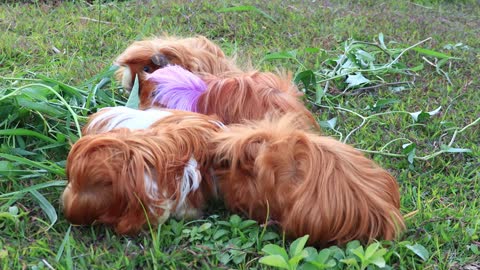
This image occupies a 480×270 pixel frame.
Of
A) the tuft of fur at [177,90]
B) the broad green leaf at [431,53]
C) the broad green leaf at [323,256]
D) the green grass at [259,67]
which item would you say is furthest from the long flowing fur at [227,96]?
the broad green leaf at [431,53]

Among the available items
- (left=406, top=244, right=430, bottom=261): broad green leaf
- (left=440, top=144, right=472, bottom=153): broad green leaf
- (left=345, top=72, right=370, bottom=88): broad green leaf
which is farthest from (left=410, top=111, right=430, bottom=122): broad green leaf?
(left=406, top=244, right=430, bottom=261): broad green leaf

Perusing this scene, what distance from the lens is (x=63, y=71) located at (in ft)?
11.4

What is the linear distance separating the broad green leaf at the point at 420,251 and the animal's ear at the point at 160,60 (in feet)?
5.28

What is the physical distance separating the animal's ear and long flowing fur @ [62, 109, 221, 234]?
3.26 ft

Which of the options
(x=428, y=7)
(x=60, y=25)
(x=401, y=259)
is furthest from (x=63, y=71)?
(x=428, y=7)

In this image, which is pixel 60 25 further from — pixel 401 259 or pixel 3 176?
pixel 401 259

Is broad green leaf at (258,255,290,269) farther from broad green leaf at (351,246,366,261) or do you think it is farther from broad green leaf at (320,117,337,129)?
broad green leaf at (320,117,337,129)

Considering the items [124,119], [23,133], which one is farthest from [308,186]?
[23,133]

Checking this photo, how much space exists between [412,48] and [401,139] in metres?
1.23

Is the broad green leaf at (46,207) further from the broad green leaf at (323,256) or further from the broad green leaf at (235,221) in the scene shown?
the broad green leaf at (323,256)

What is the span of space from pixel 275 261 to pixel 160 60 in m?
1.60

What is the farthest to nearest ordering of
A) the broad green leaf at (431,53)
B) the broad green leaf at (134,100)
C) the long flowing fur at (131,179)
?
the broad green leaf at (431,53), the broad green leaf at (134,100), the long flowing fur at (131,179)

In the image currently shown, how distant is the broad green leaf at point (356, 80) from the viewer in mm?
3514

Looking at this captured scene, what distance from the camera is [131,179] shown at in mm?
1972
